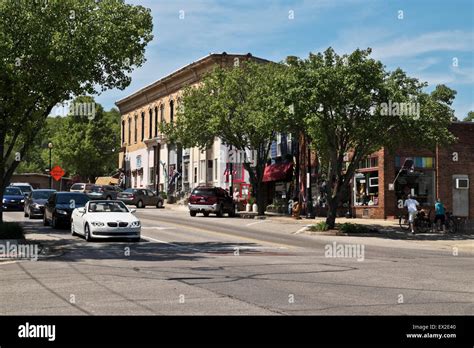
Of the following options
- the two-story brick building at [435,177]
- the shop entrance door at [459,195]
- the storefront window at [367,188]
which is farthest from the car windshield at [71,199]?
the shop entrance door at [459,195]

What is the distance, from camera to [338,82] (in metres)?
27.6

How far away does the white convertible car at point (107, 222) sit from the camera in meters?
20.1

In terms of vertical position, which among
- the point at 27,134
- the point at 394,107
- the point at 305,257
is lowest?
the point at 305,257

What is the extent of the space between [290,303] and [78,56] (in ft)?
37.8

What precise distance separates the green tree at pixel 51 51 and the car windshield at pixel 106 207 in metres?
2.95

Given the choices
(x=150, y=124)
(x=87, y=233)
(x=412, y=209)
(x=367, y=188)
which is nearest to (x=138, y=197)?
(x=367, y=188)

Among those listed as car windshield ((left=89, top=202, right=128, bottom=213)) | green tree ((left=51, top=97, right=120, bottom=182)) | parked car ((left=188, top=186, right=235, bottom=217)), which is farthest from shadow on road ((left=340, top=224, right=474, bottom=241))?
green tree ((left=51, top=97, right=120, bottom=182))

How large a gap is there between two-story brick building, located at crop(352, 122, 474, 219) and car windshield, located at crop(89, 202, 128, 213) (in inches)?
811

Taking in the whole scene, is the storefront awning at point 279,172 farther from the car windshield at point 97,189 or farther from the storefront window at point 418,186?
the car windshield at point 97,189

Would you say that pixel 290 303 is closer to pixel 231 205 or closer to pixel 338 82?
pixel 338 82

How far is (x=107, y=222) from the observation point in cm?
2012

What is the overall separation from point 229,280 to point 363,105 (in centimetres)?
1738

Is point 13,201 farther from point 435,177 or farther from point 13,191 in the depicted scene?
point 435,177

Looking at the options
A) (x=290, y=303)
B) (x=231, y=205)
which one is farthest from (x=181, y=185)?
(x=290, y=303)
